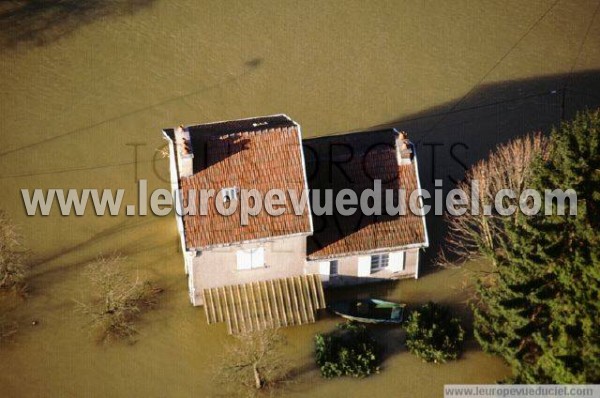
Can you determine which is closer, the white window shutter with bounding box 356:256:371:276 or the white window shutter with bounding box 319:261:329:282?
the white window shutter with bounding box 319:261:329:282

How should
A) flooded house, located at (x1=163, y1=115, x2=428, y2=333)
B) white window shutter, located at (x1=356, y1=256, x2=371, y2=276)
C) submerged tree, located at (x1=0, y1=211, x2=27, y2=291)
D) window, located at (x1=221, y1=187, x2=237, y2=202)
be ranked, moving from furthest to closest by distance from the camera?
white window shutter, located at (x1=356, y1=256, x2=371, y2=276)
submerged tree, located at (x1=0, y1=211, x2=27, y2=291)
window, located at (x1=221, y1=187, x2=237, y2=202)
flooded house, located at (x1=163, y1=115, x2=428, y2=333)

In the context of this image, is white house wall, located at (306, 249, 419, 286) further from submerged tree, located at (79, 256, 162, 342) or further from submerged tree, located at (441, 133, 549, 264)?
submerged tree, located at (79, 256, 162, 342)

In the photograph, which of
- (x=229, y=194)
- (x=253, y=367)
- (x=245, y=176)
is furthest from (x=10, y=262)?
(x=253, y=367)

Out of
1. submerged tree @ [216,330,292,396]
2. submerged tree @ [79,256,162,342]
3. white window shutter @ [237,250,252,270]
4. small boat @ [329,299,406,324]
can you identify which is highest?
white window shutter @ [237,250,252,270]

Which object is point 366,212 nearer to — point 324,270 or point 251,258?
point 324,270

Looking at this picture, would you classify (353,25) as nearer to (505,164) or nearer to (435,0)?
(435,0)

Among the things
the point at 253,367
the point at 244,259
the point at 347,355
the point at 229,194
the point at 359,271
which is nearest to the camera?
the point at 253,367

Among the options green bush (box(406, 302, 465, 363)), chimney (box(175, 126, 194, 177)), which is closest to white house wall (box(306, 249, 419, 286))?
green bush (box(406, 302, 465, 363))
